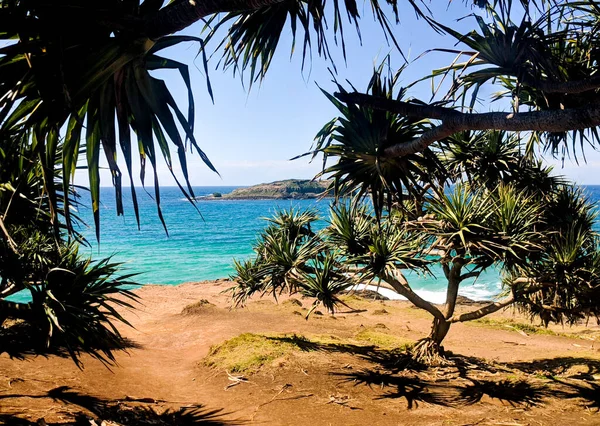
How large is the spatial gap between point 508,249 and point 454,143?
200cm

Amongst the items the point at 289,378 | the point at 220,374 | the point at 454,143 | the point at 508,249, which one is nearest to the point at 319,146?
the point at 508,249

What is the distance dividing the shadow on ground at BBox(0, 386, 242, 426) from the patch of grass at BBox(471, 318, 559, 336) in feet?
31.2

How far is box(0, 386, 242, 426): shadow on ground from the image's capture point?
484 centimetres

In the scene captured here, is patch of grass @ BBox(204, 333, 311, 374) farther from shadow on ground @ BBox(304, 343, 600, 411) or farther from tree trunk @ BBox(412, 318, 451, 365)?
tree trunk @ BBox(412, 318, 451, 365)

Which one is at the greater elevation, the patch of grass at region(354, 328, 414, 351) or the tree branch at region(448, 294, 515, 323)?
the tree branch at region(448, 294, 515, 323)

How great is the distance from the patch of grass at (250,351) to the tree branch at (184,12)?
6233mm

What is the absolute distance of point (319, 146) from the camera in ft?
13.2

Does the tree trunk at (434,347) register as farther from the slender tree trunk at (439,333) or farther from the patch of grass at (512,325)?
the patch of grass at (512,325)

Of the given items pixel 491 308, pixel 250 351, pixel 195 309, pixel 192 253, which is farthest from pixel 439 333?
pixel 192 253

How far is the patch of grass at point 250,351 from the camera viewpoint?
7693mm

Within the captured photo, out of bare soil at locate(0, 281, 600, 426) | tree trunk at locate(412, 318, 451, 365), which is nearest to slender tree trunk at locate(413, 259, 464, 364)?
tree trunk at locate(412, 318, 451, 365)

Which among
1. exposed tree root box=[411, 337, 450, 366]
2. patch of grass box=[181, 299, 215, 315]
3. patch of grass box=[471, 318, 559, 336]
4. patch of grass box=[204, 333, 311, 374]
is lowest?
patch of grass box=[471, 318, 559, 336]

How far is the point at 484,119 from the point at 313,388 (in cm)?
510

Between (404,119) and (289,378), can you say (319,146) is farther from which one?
(289,378)
